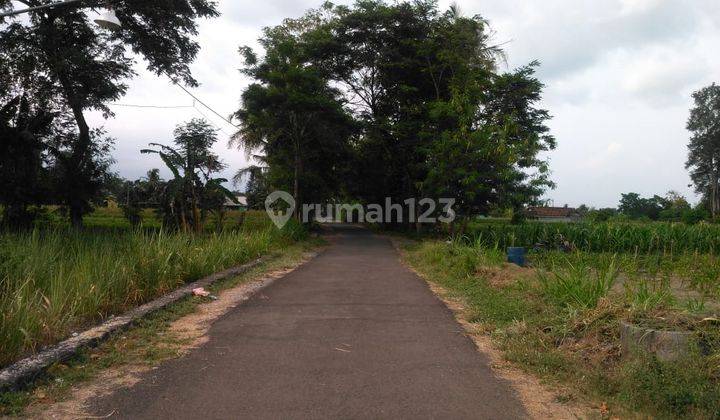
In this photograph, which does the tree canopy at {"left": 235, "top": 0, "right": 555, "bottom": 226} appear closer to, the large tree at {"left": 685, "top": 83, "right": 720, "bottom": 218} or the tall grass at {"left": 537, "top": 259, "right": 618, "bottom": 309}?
the tall grass at {"left": 537, "top": 259, "right": 618, "bottom": 309}

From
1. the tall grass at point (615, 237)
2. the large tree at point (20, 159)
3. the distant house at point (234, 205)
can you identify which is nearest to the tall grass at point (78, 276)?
the distant house at point (234, 205)

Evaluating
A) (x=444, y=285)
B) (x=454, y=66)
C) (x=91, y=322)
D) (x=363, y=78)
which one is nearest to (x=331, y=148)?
(x=363, y=78)

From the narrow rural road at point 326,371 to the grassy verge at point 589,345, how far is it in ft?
1.85

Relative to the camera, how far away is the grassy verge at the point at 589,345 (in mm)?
4070

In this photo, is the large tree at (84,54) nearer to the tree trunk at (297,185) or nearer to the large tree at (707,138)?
the tree trunk at (297,185)

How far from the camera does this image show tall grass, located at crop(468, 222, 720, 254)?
67.4 ft

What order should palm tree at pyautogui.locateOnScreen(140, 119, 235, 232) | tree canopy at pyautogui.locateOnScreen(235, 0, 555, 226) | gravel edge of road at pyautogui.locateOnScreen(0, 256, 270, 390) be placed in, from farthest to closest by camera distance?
tree canopy at pyautogui.locateOnScreen(235, 0, 555, 226), palm tree at pyautogui.locateOnScreen(140, 119, 235, 232), gravel edge of road at pyautogui.locateOnScreen(0, 256, 270, 390)

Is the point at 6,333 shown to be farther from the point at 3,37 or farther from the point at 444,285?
the point at 3,37

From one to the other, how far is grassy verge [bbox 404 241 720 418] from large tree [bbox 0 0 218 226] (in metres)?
16.5

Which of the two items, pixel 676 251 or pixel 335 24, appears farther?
pixel 335 24

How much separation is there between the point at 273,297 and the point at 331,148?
64.3ft

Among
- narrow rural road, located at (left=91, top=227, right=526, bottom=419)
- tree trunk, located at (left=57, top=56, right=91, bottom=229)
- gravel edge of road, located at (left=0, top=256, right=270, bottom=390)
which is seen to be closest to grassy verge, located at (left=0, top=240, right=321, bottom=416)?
gravel edge of road, located at (left=0, top=256, right=270, bottom=390)

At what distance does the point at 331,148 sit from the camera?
28.2m

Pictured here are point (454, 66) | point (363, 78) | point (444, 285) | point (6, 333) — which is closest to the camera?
point (6, 333)
